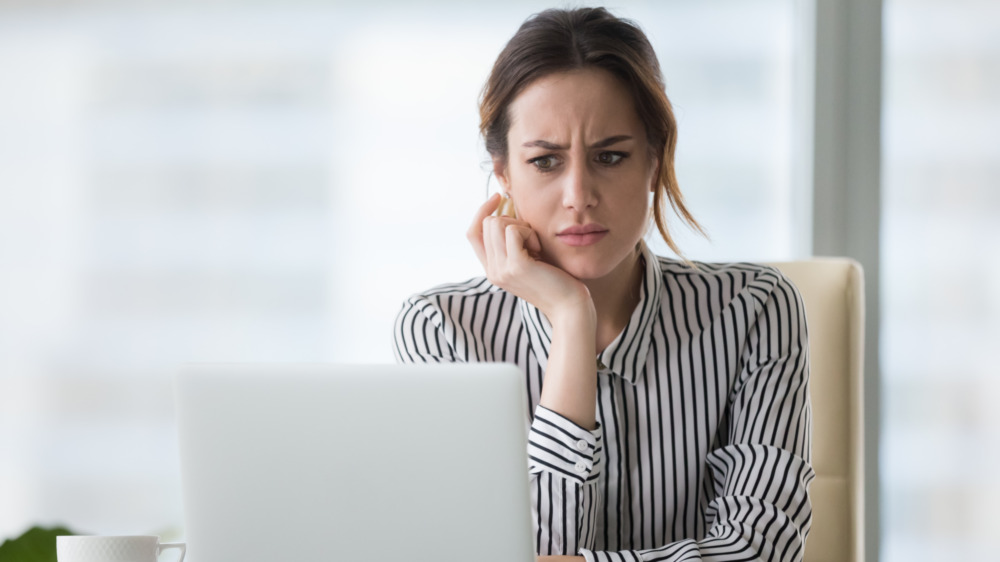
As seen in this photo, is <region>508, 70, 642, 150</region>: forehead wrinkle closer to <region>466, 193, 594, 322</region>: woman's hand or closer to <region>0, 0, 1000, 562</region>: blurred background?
<region>466, 193, 594, 322</region>: woman's hand

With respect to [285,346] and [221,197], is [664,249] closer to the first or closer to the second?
[285,346]

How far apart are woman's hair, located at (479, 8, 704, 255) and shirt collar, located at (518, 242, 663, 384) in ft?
0.48

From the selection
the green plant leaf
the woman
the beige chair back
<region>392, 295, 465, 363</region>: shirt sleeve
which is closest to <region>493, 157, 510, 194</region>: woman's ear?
the woman

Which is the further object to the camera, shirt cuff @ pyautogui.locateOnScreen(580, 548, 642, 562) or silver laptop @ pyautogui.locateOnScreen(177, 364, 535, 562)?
shirt cuff @ pyautogui.locateOnScreen(580, 548, 642, 562)

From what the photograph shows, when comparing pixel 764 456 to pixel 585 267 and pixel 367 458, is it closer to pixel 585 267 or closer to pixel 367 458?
pixel 585 267

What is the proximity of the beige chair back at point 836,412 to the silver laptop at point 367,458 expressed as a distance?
0.94 metres

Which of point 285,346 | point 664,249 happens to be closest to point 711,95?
point 664,249

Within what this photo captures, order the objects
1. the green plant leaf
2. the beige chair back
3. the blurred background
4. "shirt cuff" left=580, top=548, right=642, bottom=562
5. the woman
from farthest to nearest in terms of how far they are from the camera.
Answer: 1. the blurred background
2. the green plant leaf
3. the beige chair back
4. the woman
5. "shirt cuff" left=580, top=548, right=642, bottom=562

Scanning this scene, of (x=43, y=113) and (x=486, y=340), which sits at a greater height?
(x=43, y=113)

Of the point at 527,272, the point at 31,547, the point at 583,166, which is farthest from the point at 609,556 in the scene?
the point at 31,547

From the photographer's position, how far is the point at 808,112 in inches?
78.9

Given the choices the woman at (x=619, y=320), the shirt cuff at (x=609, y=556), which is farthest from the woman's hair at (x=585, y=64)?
the shirt cuff at (x=609, y=556)

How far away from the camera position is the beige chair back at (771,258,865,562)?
1420 mm

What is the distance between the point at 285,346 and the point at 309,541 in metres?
1.48
